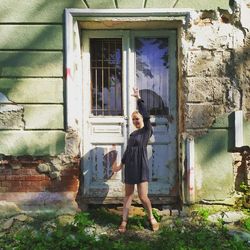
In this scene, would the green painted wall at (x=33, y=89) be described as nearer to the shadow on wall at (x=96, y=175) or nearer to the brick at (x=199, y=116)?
the shadow on wall at (x=96, y=175)

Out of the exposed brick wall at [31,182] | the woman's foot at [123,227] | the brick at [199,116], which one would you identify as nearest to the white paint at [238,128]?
the brick at [199,116]

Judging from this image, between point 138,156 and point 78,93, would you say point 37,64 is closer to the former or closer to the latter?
point 78,93

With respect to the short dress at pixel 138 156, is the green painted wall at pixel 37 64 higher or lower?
higher

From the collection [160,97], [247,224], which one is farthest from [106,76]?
[247,224]

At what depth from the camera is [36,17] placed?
5.05 meters

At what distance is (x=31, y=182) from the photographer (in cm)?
511

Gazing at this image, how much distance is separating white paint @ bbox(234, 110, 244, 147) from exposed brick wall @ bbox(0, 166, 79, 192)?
82.7 inches

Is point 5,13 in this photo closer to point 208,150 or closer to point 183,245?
point 208,150

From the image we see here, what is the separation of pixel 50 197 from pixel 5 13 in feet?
7.70

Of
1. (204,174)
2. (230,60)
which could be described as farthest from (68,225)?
(230,60)

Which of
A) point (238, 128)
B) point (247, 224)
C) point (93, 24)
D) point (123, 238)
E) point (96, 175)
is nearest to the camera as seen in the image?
point (123, 238)

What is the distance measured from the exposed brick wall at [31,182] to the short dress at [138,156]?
88 centimetres

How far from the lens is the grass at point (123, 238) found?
4.07 m

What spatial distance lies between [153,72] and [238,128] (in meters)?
1.33
